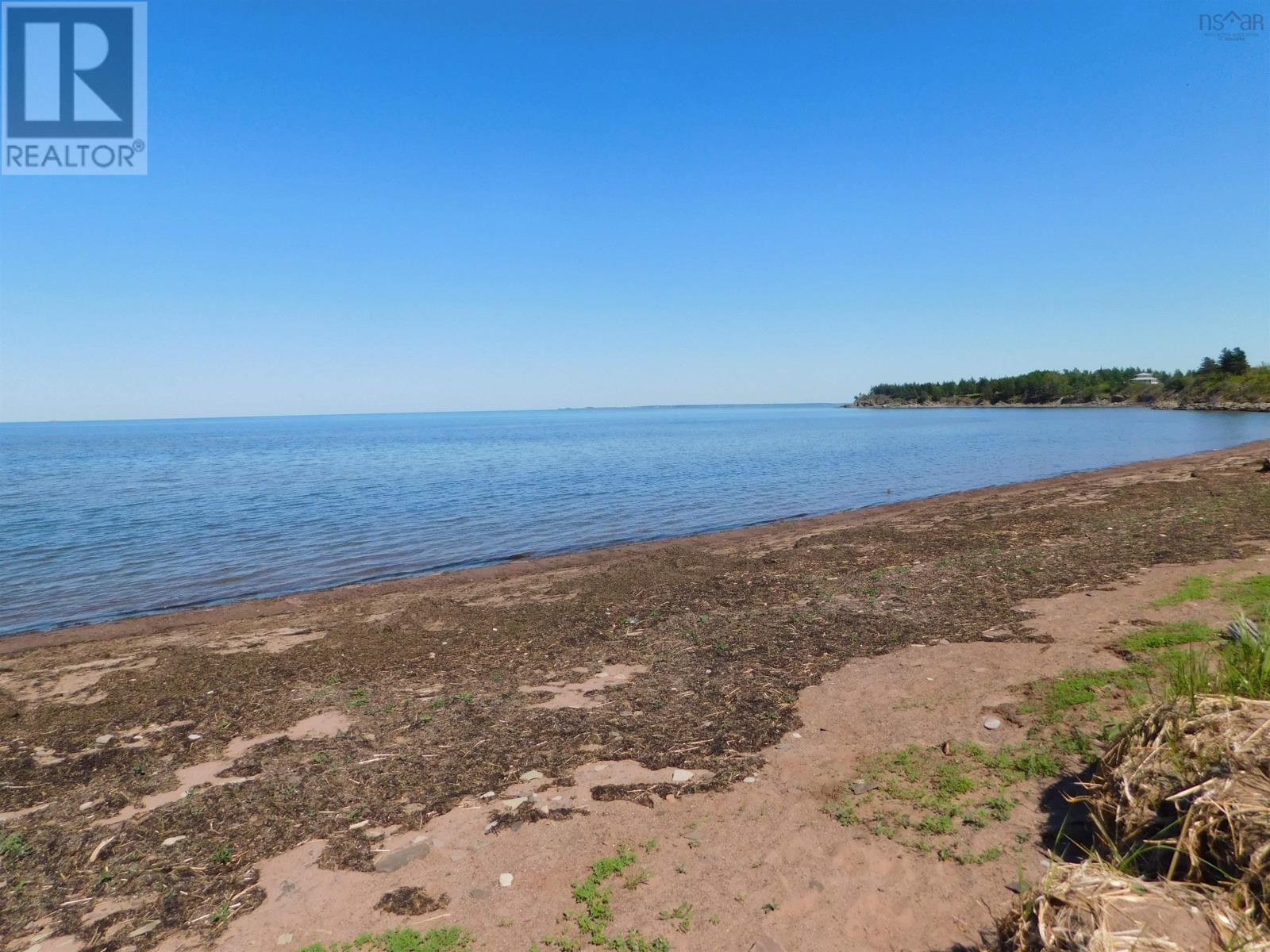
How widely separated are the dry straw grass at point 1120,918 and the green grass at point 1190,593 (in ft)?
26.7

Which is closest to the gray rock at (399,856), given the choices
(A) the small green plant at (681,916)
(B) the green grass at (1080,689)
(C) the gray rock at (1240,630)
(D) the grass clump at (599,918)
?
(D) the grass clump at (599,918)

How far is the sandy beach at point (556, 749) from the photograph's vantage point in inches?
178

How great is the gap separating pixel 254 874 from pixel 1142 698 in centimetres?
789

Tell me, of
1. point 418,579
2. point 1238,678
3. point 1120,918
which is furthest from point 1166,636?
point 418,579

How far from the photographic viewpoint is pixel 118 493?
117 ft

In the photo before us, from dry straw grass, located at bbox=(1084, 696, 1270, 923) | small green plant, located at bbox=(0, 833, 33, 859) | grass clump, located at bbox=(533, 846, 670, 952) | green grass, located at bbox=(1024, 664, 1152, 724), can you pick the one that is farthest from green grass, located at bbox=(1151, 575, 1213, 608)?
small green plant, located at bbox=(0, 833, 33, 859)

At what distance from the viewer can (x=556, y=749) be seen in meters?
6.81

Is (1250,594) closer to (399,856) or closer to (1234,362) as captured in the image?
(399,856)

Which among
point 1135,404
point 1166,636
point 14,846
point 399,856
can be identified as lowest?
point 14,846

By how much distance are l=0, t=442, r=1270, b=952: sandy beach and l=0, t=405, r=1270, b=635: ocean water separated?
15.4 ft

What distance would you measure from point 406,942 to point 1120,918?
398 cm

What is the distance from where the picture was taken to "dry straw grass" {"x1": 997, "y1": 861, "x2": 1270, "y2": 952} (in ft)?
8.39

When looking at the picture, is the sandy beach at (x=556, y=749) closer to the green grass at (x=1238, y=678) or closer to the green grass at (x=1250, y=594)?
the green grass at (x=1250, y=594)

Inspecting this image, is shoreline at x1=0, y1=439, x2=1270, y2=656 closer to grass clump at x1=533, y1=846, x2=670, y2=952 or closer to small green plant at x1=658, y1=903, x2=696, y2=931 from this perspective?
grass clump at x1=533, y1=846, x2=670, y2=952
